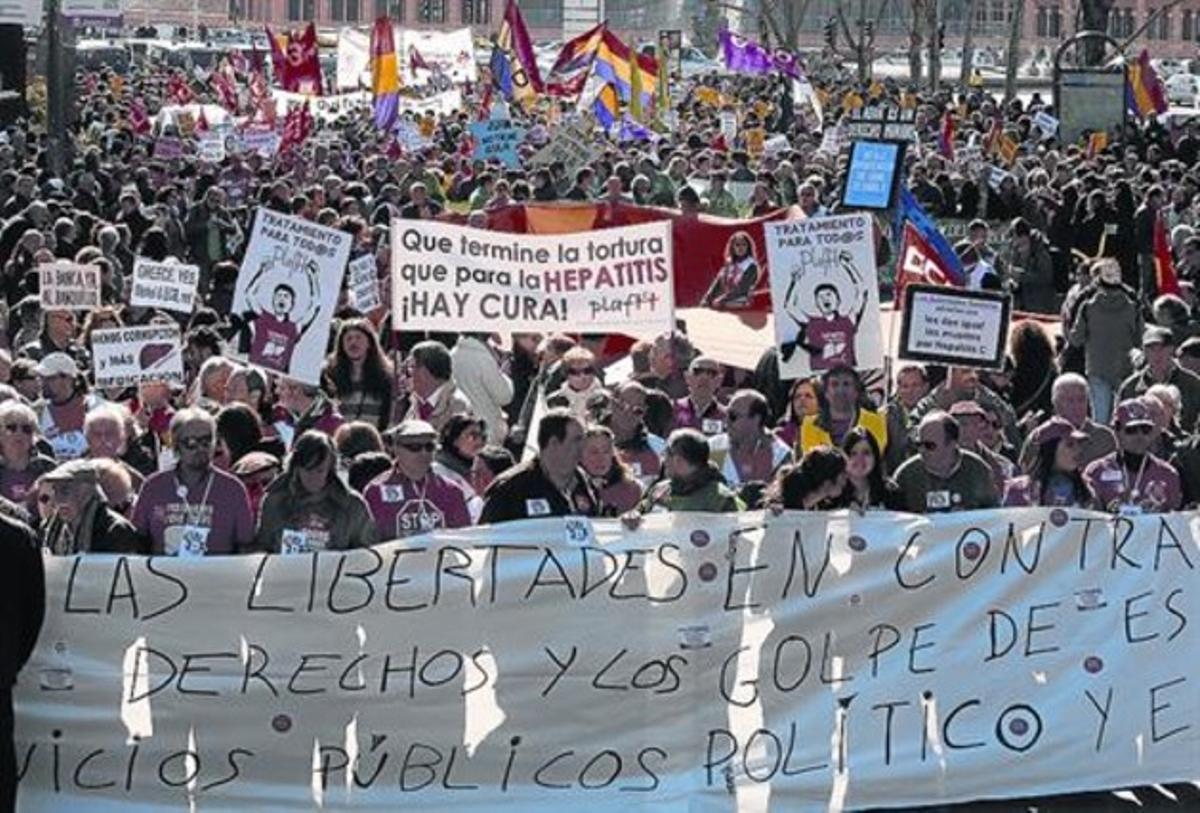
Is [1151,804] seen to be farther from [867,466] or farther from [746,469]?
[746,469]

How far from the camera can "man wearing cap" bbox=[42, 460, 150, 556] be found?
29.8ft

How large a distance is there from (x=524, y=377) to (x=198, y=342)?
182 centimetres

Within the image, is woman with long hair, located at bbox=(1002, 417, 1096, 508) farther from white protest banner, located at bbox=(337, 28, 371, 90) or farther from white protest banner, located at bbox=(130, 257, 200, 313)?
white protest banner, located at bbox=(337, 28, 371, 90)

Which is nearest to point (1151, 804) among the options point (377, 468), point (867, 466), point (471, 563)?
point (867, 466)

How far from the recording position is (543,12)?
129 m

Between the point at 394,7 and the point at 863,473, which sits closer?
the point at 863,473

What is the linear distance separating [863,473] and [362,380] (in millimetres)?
3560

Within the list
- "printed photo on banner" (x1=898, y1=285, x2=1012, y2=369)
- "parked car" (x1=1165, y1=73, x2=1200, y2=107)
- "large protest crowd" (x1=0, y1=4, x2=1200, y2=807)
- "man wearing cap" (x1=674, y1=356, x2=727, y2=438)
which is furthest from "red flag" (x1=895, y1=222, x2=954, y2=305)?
"parked car" (x1=1165, y1=73, x2=1200, y2=107)

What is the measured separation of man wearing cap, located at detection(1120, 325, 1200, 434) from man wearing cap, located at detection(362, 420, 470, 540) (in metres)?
4.63

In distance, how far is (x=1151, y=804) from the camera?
9.25m

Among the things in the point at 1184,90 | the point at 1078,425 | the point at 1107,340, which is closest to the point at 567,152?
the point at 1107,340

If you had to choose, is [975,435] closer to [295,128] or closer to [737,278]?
[737,278]

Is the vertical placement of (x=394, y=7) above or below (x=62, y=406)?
below

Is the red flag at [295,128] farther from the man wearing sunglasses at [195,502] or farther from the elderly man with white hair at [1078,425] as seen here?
the man wearing sunglasses at [195,502]
